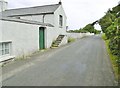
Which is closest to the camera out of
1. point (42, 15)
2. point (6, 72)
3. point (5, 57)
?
point (6, 72)

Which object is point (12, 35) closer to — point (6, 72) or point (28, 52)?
point (28, 52)

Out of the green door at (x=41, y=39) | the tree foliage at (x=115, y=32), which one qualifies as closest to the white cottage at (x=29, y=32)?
the green door at (x=41, y=39)

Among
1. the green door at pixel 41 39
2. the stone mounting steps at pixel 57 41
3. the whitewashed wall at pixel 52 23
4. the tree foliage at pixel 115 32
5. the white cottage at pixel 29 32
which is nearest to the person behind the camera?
the tree foliage at pixel 115 32

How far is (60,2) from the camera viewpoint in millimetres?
30125

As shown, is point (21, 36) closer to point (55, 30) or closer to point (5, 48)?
point (5, 48)

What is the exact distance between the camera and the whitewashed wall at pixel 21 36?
1290 cm

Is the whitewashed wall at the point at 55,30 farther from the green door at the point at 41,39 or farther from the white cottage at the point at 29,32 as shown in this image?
the green door at the point at 41,39

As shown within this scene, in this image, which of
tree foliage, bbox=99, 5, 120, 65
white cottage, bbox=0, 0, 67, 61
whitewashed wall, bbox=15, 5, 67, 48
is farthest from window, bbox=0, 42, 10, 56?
whitewashed wall, bbox=15, 5, 67, 48

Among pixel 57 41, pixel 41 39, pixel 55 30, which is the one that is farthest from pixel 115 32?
pixel 55 30

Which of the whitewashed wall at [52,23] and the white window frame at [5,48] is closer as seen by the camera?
the white window frame at [5,48]

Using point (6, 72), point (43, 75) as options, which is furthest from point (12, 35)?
point (43, 75)

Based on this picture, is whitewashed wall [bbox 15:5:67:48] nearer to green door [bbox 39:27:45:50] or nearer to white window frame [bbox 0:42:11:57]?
green door [bbox 39:27:45:50]

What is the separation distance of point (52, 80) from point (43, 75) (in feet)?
3.27

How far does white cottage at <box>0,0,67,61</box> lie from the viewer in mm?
12750
